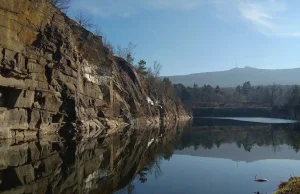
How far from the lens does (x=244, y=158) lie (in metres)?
34.4

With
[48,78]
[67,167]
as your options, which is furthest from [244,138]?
[67,167]

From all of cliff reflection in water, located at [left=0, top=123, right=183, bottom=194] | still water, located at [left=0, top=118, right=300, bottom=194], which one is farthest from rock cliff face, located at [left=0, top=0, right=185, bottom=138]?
cliff reflection in water, located at [left=0, top=123, right=183, bottom=194]

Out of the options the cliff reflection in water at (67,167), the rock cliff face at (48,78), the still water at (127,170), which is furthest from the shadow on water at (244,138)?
the rock cliff face at (48,78)

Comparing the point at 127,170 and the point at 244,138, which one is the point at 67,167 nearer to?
the point at 127,170

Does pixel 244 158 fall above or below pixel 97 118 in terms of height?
below

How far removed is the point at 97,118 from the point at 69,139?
17212mm

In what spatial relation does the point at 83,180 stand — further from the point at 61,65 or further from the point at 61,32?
the point at 61,32

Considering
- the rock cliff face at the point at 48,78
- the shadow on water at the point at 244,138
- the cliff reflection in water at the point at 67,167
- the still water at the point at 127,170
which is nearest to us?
the cliff reflection in water at the point at 67,167

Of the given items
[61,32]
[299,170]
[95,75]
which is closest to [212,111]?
[95,75]

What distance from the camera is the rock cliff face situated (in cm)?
3391

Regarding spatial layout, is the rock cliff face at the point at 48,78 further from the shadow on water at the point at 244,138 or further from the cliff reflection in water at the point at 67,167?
the shadow on water at the point at 244,138

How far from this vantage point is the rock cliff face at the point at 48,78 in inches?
1335

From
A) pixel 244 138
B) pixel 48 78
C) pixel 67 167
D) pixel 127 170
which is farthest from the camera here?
pixel 244 138

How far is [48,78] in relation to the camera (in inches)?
1660
